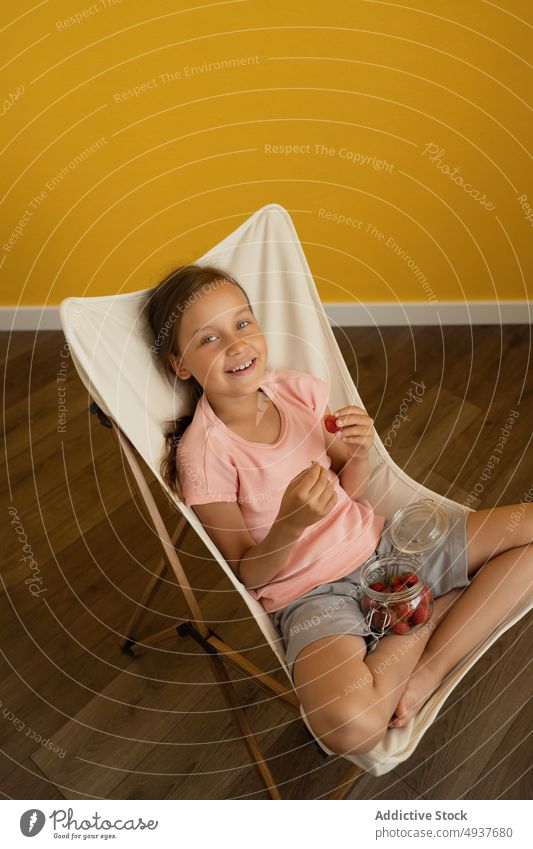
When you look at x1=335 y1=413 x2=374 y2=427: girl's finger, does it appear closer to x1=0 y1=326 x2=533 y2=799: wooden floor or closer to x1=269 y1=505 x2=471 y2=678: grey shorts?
x1=269 y1=505 x2=471 y2=678: grey shorts

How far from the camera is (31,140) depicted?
2.17 meters

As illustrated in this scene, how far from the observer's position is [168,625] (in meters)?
1.74

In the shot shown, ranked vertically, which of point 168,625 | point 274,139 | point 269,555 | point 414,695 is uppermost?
point 274,139

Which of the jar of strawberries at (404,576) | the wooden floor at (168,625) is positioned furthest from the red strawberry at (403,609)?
the wooden floor at (168,625)

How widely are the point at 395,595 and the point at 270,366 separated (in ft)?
1.68

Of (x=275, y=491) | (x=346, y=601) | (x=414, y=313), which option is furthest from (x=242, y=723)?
(x=414, y=313)

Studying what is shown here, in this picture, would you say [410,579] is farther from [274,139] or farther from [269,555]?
[274,139]

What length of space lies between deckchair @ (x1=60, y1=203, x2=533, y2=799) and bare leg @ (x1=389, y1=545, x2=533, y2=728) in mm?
23

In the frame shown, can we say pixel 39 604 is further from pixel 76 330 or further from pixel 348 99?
pixel 348 99

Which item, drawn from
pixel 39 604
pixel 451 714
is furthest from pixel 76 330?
pixel 451 714

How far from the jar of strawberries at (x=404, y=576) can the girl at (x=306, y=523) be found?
0.02 meters

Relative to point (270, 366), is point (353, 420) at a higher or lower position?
lower

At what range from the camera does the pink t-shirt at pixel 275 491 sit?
4.46 ft

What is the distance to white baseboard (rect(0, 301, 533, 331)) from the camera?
7.77 ft
